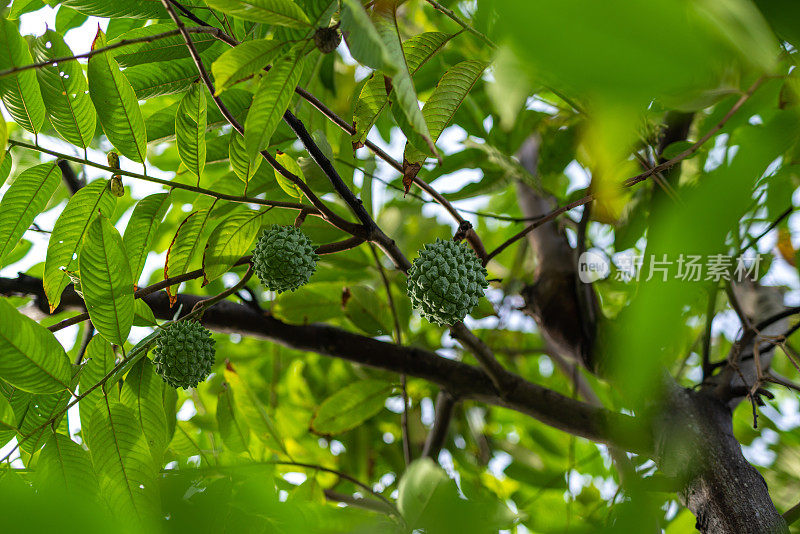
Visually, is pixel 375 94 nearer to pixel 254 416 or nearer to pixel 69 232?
pixel 69 232

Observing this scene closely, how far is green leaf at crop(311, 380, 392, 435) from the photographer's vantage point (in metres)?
1.58

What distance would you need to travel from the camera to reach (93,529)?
0.39m

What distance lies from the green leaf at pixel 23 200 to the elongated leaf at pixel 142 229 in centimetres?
14

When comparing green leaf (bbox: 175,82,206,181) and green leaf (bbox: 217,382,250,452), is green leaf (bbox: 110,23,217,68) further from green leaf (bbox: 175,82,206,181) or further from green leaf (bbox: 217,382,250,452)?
green leaf (bbox: 217,382,250,452)

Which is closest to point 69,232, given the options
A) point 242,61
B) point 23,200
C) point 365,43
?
point 23,200

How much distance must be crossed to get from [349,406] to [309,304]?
320 mm

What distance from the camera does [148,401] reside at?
1009 mm

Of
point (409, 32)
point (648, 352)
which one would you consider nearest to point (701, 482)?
point (648, 352)

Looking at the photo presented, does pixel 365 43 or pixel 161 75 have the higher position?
pixel 161 75

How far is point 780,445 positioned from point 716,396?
0.77m

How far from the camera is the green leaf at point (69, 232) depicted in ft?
3.30

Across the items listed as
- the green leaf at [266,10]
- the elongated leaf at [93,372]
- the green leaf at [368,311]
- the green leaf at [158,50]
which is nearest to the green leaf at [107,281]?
the elongated leaf at [93,372]

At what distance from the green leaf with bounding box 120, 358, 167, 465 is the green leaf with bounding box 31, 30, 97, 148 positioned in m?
0.40

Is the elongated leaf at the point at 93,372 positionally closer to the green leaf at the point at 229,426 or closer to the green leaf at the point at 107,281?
the green leaf at the point at 107,281
